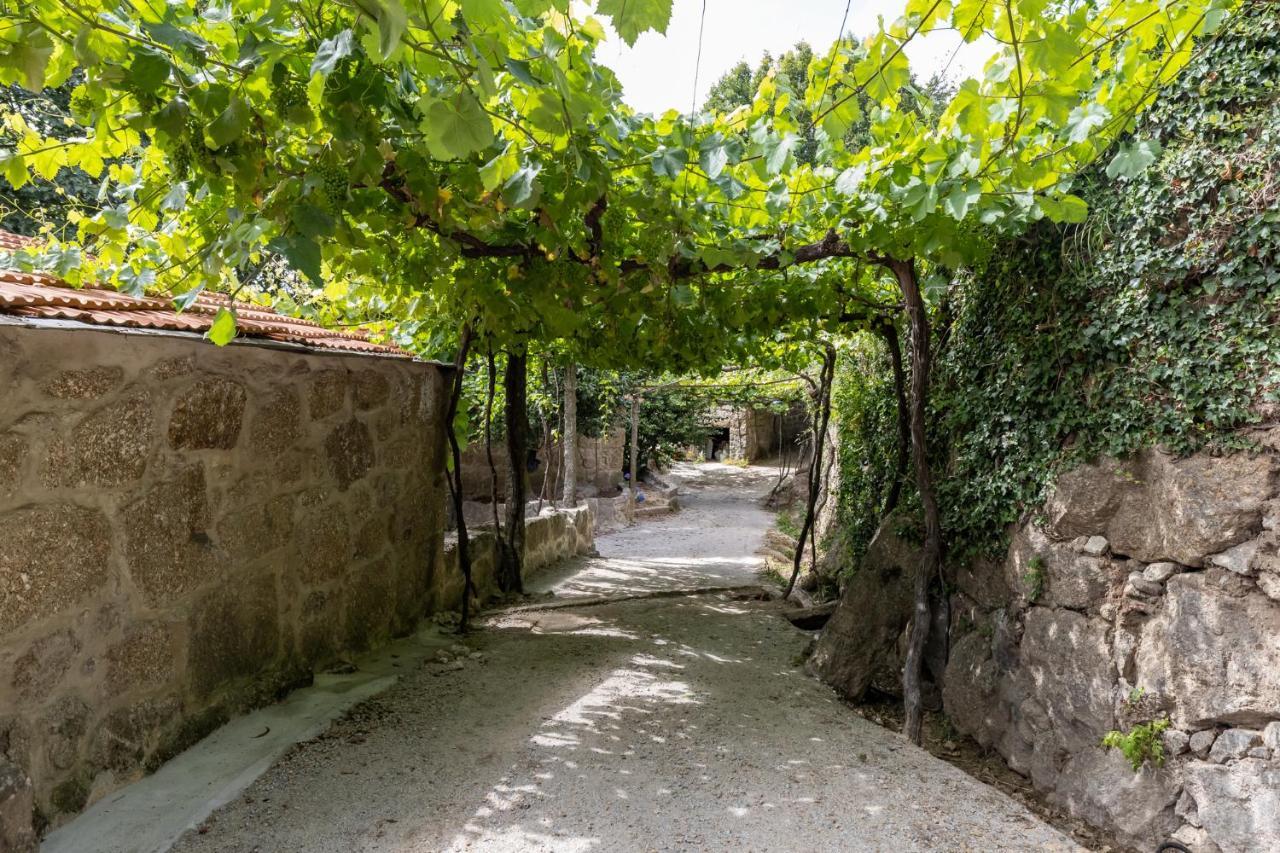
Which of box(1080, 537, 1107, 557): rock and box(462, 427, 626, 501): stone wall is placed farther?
box(462, 427, 626, 501): stone wall

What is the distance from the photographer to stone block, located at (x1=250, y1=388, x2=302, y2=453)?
2.77 meters

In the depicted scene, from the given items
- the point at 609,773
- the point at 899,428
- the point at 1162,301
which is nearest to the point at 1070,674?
the point at 1162,301

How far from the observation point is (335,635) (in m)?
3.33

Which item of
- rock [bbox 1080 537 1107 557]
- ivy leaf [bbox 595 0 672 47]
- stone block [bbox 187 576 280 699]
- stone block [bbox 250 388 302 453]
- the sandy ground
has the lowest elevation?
the sandy ground

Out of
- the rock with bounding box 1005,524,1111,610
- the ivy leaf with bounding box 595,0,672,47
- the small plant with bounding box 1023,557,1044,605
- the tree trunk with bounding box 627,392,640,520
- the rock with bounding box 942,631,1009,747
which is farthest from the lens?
the tree trunk with bounding box 627,392,640,520

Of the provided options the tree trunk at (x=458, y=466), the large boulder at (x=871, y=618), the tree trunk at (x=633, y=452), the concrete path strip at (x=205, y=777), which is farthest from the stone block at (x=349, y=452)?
the tree trunk at (x=633, y=452)

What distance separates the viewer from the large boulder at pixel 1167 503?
2.09 m

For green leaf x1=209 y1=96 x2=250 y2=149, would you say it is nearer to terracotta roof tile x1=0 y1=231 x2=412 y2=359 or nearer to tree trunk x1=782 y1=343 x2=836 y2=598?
terracotta roof tile x1=0 y1=231 x2=412 y2=359

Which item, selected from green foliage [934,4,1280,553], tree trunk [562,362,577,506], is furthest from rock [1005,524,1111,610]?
tree trunk [562,362,577,506]

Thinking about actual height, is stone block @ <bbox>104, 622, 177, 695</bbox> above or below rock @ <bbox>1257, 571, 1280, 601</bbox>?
below

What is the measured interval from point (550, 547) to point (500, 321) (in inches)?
165

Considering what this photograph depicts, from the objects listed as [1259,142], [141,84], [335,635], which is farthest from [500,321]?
[1259,142]

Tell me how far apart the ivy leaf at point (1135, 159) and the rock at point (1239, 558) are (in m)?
1.16

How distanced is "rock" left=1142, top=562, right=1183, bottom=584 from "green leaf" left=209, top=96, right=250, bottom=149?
9.72 feet
